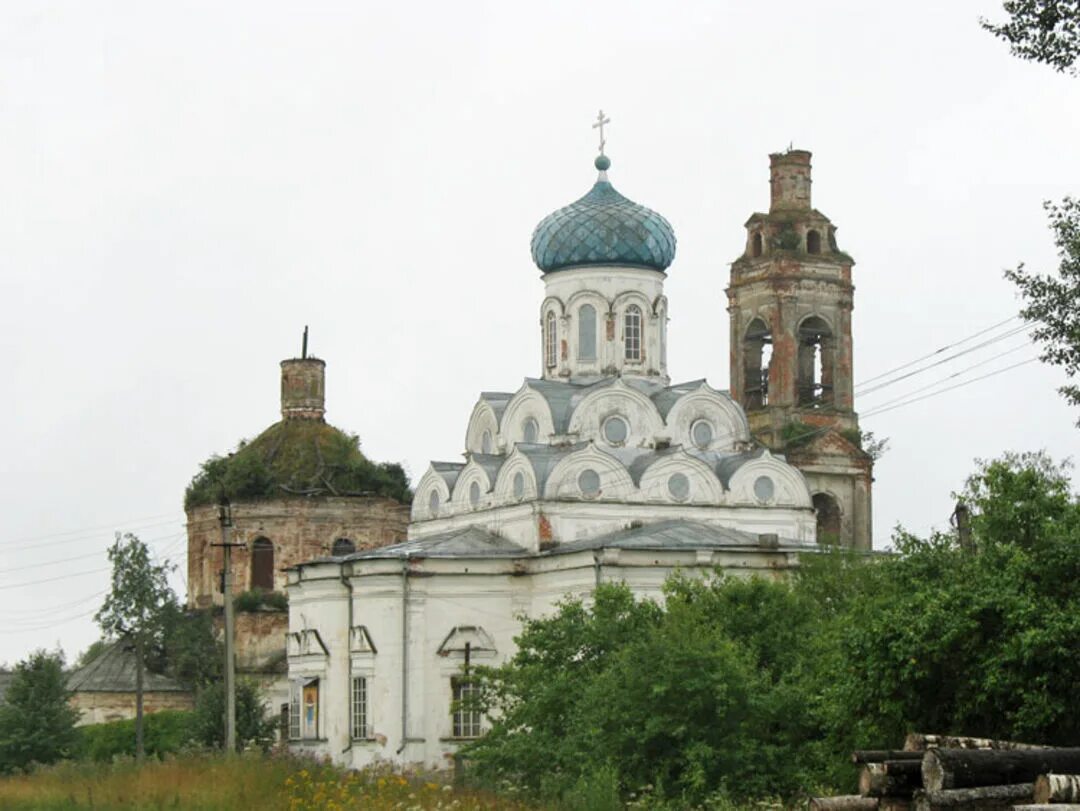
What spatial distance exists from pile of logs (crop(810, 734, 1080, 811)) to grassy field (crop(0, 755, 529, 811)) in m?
4.37

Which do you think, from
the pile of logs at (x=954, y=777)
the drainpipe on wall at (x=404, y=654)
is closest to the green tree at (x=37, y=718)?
the drainpipe on wall at (x=404, y=654)

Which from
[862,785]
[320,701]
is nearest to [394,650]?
[320,701]

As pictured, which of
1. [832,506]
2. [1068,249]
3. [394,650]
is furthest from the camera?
[832,506]

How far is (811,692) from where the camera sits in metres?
20.0

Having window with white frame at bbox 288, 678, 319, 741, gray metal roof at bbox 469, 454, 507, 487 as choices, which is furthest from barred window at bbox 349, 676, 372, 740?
gray metal roof at bbox 469, 454, 507, 487

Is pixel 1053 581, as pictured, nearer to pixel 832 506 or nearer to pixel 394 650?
pixel 394 650

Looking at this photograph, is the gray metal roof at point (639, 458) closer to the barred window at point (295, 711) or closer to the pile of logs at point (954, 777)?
the barred window at point (295, 711)

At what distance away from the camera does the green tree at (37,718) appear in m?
35.4

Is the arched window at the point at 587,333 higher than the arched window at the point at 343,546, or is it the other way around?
the arched window at the point at 587,333

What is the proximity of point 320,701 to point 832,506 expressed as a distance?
11311 millimetres

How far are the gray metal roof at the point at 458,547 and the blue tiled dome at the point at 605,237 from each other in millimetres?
A: 4935

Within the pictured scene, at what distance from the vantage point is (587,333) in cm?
3722

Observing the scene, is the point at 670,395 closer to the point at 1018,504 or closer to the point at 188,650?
the point at 188,650

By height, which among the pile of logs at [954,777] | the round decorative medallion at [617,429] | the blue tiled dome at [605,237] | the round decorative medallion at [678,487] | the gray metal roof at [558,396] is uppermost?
the blue tiled dome at [605,237]
